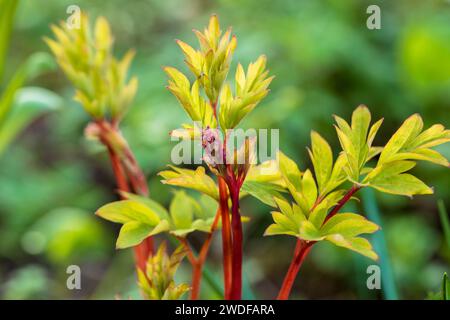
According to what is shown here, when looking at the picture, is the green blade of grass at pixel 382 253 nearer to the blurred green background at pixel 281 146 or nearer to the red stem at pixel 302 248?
the red stem at pixel 302 248

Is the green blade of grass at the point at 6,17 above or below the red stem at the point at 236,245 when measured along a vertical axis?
above

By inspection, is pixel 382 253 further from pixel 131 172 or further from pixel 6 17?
pixel 6 17

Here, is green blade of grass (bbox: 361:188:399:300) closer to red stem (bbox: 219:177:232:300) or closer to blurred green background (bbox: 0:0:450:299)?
red stem (bbox: 219:177:232:300)

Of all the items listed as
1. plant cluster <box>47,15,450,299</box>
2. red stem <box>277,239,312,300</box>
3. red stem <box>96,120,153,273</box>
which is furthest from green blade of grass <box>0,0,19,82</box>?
red stem <box>277,239,312,300</box>

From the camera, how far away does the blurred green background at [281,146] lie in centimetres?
147

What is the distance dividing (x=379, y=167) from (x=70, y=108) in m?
1.58

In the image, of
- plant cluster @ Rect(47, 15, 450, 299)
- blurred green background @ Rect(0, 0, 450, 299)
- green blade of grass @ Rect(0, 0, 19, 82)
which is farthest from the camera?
blurred green background @ Rect(0, 0, 450, 299)

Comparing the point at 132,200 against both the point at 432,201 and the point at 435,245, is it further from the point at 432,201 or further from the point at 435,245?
the point at 432,201

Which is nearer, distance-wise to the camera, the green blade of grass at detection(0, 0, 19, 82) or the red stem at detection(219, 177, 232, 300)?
→ the red stem at detection(219, 177, 232, 300)

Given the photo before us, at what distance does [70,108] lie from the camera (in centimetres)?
188

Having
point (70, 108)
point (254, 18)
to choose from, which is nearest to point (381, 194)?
point (254, 18)

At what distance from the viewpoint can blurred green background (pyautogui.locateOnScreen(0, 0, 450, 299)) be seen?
147 cm

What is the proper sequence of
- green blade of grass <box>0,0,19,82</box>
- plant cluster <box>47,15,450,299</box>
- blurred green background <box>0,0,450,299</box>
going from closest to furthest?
1. plant cluster <box>47,15,450,299</box>
2. green blade of grass <box>0,0,19,82</box>
3. blurred green background <box>0,0,450,299</box>

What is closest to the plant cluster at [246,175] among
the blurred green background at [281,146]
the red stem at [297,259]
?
the red stem at [297,259]
